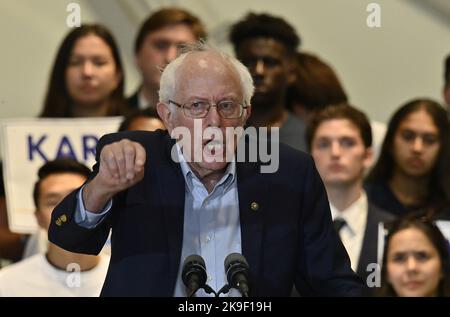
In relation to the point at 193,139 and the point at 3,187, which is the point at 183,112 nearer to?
the point at 193,139

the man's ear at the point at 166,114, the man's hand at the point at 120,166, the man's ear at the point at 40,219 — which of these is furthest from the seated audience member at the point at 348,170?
the man's hand at the point at 120,166

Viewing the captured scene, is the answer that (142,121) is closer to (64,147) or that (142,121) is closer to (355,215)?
(64,147)

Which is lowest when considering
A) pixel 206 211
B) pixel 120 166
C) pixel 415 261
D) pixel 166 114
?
pixel 415 261

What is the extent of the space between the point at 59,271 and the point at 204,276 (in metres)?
1.84

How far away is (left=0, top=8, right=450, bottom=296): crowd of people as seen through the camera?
105 inches

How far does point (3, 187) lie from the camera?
4734 millimetres

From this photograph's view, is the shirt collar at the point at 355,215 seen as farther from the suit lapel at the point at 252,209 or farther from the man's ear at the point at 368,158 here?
the suit lapel at the point at 252,209

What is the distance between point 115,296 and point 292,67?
7.82 feet

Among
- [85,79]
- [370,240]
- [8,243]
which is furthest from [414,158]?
[8,243]

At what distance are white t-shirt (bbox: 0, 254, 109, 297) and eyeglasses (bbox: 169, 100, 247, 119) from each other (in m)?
1.41

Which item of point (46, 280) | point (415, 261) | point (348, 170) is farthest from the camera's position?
point (348, 170)

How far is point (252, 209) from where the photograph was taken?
274 cm

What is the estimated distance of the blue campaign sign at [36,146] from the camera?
15.1 feet

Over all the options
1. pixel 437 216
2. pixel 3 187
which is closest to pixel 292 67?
pixel 437 216
